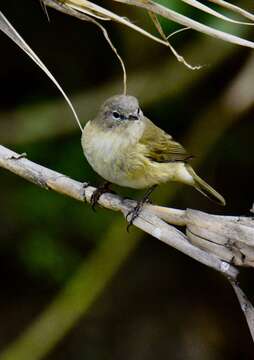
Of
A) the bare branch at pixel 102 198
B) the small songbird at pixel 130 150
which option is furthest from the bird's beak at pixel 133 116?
the bare branch at pixel 102 198

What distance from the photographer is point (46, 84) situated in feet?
16.9

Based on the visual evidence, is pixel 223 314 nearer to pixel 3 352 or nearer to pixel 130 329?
pixel 130 329

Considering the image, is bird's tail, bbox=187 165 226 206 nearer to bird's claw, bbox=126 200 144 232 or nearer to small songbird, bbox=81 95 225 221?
small songbird, bbox=81 95 225 221

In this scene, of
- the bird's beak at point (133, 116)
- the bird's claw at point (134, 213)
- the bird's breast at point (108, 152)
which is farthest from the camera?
the bird's beak at point (133, 116)

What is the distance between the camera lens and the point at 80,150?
491 cm

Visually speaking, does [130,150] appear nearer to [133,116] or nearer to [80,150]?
[133,116]

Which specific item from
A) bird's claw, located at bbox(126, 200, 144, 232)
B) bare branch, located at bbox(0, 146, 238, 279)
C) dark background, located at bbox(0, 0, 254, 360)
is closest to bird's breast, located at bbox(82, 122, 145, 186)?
bare branch, located at bbox(0, 146, 238, 279)

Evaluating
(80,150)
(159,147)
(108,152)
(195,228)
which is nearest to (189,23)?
(195,228)

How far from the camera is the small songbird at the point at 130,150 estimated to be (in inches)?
143

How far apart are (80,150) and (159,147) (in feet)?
3.33

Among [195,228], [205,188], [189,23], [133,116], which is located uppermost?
[189,23]

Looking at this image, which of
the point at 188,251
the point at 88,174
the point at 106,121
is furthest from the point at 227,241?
the point at 88,174

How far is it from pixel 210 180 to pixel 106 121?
1595 mm

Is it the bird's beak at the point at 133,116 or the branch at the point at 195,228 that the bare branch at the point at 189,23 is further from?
the bird's beak at the point at 133,116
